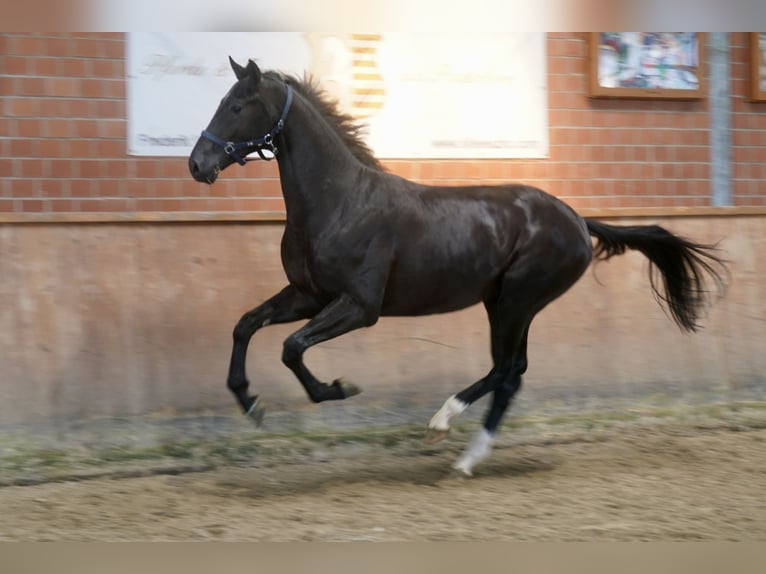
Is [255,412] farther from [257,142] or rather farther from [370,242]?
[257,142]

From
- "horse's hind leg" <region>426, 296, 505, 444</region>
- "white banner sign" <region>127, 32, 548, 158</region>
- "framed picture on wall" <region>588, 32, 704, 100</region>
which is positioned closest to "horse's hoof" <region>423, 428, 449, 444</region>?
"horse's hind leg" <region>426, 296, 505, 444</region>

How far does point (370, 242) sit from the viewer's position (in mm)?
4586

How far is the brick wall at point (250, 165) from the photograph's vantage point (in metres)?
5.84

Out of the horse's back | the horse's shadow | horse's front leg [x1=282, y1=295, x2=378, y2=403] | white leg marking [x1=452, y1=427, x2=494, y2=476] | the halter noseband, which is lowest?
the horse's shadow

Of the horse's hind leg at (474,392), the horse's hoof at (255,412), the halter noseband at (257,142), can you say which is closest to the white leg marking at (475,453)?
the horse's hind leg at (474,392)

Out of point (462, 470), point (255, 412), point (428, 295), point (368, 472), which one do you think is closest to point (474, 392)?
point (462, 470)

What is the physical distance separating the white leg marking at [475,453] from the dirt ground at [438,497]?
0.08m

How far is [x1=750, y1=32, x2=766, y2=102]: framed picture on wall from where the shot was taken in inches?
263

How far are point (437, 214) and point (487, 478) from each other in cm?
152

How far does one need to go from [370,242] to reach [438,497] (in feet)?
4.48

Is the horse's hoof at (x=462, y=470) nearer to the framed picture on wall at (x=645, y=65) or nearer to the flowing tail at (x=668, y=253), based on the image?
the flowing tail at (x=668, y=253)

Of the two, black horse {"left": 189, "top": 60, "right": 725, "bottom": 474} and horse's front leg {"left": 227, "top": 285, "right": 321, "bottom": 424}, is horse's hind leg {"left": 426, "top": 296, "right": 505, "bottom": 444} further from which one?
horse's front leg {"left": 227, "top": 285, "right": 321, "bottom": 424}

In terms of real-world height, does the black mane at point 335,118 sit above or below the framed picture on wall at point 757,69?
below

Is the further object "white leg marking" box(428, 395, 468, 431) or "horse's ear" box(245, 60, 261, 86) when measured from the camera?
"white leg marking" box(428, 395, 468, 431)
